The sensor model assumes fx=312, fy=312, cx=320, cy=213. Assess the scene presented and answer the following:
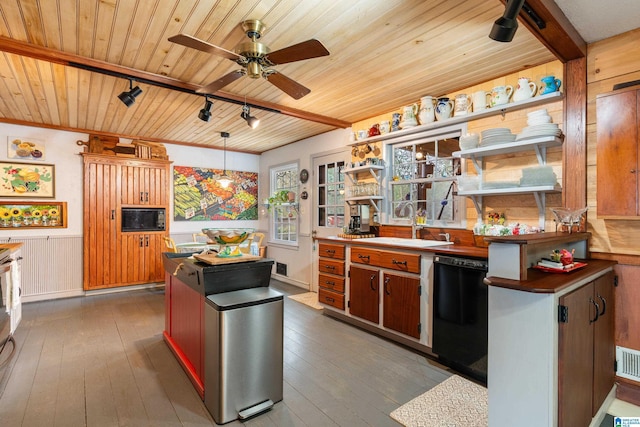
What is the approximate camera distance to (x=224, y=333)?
1.89 metres

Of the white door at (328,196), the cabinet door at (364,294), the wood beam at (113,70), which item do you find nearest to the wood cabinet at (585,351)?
the cabinet door at (364,294)

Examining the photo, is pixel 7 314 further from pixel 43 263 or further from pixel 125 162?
pixel 125 162

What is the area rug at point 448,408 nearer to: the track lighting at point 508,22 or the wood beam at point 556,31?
the track lighting at point 508,22

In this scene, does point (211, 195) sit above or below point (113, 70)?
below

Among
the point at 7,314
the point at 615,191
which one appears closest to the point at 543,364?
the point at 615,191

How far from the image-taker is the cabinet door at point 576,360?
142cm

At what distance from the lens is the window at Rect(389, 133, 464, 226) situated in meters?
3.37

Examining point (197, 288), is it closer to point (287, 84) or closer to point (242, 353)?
point (242, 353)

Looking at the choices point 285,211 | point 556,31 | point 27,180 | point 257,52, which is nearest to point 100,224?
point 27,180

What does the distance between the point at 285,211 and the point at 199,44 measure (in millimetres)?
4273

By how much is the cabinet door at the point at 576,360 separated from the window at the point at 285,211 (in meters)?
4.41

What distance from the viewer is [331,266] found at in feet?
12.6

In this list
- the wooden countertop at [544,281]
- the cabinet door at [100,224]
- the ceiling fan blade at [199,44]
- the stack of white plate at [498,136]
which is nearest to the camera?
the wooden countertop at [544,281]

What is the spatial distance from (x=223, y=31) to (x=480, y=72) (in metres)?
2.23
